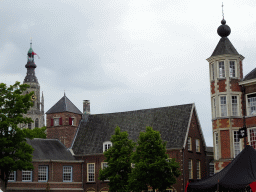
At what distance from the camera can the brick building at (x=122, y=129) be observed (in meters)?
42.0

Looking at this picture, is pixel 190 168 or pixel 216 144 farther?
pixel 190 168

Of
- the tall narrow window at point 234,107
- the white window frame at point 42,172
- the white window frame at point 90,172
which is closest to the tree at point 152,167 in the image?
the tall narrow window at point 234,107

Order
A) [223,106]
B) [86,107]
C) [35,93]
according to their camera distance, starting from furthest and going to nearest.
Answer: [35,93], [86,107], [223,106]

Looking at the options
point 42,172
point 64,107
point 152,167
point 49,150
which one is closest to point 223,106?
point 152,167

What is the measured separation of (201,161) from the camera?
44438mm

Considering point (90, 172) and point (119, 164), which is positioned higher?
point (119, 164)

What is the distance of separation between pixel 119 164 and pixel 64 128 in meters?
14.6

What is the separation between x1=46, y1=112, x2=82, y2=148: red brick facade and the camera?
162 ft

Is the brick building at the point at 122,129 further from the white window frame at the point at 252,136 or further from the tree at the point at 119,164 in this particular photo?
the white window frame at the point at 252,136

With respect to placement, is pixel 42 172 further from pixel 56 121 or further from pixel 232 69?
pixel 232 69

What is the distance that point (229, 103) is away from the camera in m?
33.6

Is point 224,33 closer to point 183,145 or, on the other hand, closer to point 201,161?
point 183,145

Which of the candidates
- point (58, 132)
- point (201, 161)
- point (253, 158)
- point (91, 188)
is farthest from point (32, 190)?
point (253, 158)

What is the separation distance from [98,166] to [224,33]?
66.1ft
